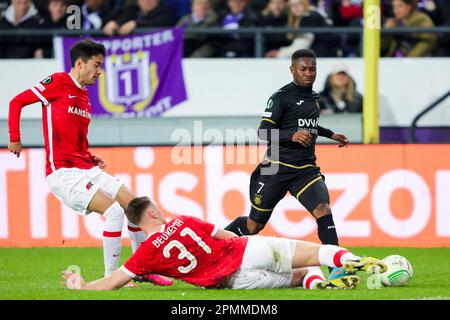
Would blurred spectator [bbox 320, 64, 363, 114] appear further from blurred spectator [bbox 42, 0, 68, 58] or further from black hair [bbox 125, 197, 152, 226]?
black hair [bbox 125, 197, 152, 226]

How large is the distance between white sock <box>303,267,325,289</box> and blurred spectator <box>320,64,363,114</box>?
5.83 metres

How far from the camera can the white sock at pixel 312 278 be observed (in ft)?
28.7

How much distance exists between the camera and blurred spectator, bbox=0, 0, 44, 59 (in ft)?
50.5

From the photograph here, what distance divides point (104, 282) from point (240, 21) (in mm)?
7809

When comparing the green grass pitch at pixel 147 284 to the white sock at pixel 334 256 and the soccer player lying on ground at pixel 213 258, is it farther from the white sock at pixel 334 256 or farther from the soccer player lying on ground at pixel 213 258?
the white sock at pixel 334 256

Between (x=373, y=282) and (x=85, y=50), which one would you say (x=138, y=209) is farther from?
(x=373, y=282)

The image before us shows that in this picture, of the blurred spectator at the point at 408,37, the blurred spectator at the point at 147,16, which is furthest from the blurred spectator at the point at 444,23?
the blurred spectator at the point at 147,16

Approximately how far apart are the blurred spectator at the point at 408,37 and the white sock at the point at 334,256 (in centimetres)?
720

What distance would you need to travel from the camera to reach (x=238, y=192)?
43.9 feet

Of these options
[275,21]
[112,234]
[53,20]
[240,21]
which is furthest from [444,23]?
[112,234]

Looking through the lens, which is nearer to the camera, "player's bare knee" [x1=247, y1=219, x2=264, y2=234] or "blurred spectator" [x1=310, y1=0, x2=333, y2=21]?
"player's bare knee" [x1=247, y1=219, x2=264, y2=234]

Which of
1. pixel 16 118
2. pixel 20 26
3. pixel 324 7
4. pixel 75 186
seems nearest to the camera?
pixel 16 118

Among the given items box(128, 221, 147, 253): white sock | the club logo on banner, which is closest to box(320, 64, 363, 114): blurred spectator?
the club logo on banner

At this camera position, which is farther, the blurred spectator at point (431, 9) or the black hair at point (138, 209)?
the blurred spectator at point (431, 9)
